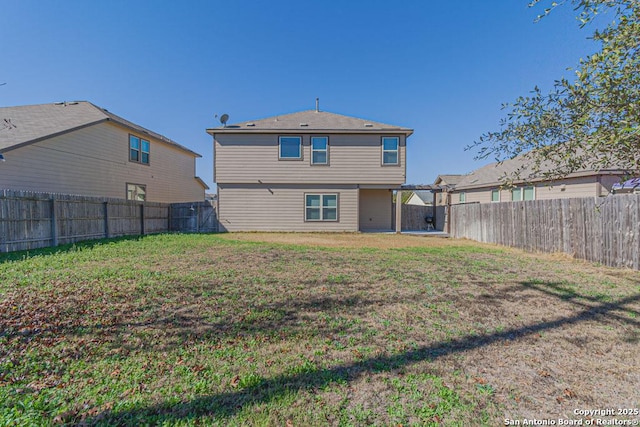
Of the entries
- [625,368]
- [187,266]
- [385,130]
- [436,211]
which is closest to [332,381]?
[625,368]

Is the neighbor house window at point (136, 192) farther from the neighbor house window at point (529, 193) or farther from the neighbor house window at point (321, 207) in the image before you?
the neighbor house window at point (529, 193)

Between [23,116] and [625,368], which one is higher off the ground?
[23,116]

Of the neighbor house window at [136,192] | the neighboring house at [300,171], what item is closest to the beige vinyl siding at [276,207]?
the neighboring house at [300,171]

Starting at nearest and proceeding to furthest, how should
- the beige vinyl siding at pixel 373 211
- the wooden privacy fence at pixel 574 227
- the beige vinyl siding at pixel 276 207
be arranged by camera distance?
the wooden privacy fence at pixel 574 227, the beige vinyl siding at pixel 276 207, the beige vinyl siding at pixel 373 211

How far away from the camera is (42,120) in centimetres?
1314

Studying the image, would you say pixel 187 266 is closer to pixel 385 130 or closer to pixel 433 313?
pixel 433 313

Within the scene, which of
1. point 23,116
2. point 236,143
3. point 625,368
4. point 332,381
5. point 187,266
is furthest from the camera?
point 236,143

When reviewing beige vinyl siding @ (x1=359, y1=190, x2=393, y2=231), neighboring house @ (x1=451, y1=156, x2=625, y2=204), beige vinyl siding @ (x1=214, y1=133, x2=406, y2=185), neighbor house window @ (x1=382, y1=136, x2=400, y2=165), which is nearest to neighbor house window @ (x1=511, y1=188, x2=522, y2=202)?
neighboring house @ (x1=451, y1=156, x2=625, y2=204)

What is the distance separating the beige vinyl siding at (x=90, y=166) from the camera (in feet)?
35.6

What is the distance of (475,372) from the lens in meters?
2.54

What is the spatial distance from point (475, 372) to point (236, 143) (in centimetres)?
1425

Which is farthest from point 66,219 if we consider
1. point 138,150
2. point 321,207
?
point 321,207

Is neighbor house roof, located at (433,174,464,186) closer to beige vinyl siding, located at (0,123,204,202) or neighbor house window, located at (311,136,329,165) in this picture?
neighbor house window, located at (311,136,329,165)

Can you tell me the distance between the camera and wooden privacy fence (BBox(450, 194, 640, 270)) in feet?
21.0
